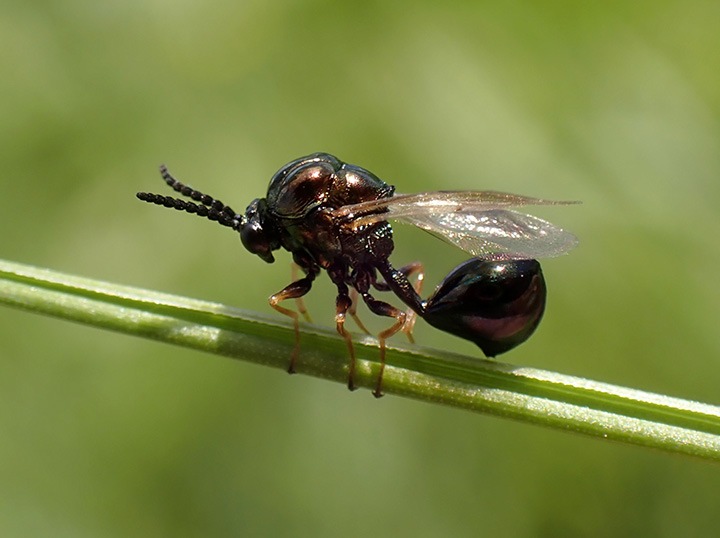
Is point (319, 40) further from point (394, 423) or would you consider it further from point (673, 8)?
point (394, 423)

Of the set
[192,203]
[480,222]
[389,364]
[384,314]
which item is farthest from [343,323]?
[192,203]

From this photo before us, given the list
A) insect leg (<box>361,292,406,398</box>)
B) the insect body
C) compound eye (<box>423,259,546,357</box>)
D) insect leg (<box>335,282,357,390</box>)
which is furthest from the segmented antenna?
compound eye (<box>423,259,546,357</box>)

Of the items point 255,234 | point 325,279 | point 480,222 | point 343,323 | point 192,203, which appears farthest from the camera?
point 325,279

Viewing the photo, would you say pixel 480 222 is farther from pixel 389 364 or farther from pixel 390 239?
pixel 389 364

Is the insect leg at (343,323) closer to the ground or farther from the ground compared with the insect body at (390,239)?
closer to the ground

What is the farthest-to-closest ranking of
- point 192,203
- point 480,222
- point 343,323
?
point 192,203, point 480,222, point 343,323

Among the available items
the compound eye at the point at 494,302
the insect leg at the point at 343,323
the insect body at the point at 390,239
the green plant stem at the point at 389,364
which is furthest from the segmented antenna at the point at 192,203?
the compound eye at the point at 494,302

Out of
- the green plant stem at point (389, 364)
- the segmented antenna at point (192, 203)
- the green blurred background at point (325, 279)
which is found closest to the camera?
the green plant stem at point (389, 364)

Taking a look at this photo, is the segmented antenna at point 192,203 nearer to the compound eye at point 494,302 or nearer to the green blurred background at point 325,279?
the compound eye at point 494,302
